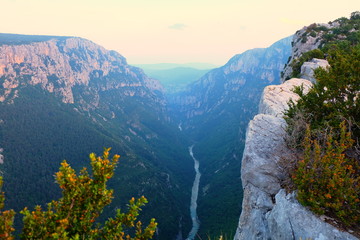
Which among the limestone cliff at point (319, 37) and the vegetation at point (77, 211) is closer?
the vegetation at point (77, 211)

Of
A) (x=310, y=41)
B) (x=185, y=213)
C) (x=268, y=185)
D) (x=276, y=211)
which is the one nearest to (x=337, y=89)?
(x=268, y=185)

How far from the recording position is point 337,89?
12383mm

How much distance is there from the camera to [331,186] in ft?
28.3

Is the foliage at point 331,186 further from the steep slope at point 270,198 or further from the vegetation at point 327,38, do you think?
the vegetation at point 327,38

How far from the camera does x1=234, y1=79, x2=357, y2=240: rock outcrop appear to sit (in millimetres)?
9109

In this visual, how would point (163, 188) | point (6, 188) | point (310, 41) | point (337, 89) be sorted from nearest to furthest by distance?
point (337, 89), point (310, 41), point (6, 188), point (163, 188)

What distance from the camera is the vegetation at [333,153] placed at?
8.57 m

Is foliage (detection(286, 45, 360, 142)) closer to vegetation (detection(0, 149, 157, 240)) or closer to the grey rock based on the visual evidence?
the grey rock

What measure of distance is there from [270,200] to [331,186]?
4.32 m

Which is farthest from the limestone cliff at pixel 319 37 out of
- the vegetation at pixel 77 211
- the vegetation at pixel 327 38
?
the vegetation at pixel 77 211

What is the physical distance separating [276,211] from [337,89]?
767 cm

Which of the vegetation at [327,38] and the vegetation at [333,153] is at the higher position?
the vegetation at [327,38]

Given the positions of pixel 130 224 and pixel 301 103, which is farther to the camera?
pixel 301 103

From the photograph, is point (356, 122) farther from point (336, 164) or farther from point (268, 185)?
point (268, 185)
